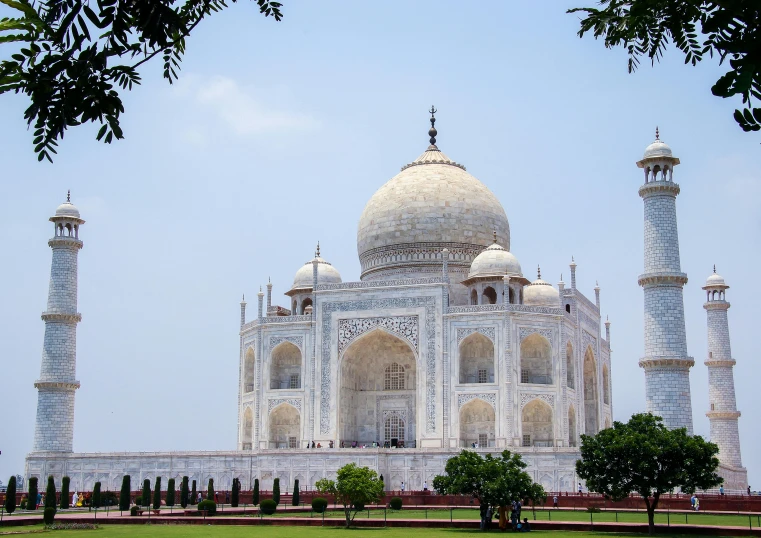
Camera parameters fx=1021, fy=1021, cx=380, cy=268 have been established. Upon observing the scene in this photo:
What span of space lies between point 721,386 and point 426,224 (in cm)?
1184

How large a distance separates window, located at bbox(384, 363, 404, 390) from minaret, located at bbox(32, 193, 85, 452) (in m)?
9.62

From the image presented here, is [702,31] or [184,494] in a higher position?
[702,31]

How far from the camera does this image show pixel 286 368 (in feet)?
109

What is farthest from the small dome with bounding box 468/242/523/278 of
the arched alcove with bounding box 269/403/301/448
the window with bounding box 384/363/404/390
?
the arched alcove with bounding box 269/403/301/448

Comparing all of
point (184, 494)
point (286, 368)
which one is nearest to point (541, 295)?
point (286, 368)

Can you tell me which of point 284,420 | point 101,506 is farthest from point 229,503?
point 284,420

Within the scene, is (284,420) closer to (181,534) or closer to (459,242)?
(459,242)

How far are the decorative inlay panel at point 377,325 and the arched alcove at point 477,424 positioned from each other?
94.1 inches

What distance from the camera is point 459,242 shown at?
112 ft

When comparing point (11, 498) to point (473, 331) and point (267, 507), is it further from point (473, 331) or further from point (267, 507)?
point (473, 331)

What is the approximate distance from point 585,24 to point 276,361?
28.8 meters

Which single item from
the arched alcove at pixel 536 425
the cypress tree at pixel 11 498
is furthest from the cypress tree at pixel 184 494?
the arched alcove at pixel 536 425

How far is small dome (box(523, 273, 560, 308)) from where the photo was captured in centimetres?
3238

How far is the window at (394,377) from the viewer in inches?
1286
